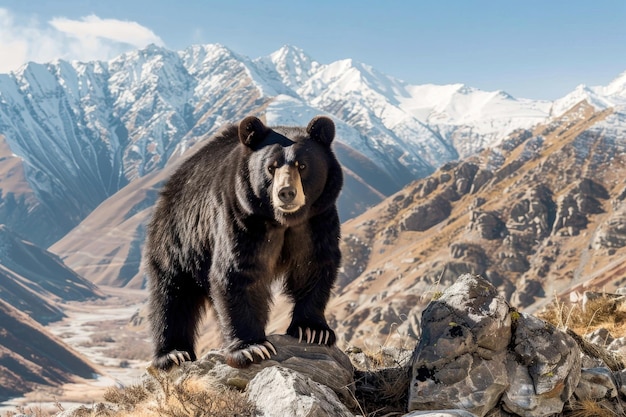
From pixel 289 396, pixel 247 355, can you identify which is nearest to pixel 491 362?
pixel 289 396

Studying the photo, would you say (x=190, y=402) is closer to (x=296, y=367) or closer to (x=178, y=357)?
(x=296, y=367)

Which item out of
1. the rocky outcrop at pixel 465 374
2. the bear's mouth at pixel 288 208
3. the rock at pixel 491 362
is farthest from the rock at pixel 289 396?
the bear's mouth at pixel 288 208

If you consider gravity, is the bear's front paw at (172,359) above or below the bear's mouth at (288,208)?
below

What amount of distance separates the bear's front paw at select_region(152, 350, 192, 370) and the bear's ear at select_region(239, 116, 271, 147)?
11.5ft

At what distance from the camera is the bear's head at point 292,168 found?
7.88m

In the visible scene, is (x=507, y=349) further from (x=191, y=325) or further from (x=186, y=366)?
(x=191, y=325)

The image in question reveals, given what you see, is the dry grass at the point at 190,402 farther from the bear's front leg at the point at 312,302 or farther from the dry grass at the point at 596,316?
the dry grass at the point at 596,316

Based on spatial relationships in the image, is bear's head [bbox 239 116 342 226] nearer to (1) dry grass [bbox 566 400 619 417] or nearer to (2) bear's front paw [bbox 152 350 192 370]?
(2) bear's front paw [bbox 152 350 192 370]

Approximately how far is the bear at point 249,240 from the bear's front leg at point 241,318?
0.5 inches

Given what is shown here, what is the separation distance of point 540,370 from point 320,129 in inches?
166

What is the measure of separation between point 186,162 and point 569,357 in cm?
658

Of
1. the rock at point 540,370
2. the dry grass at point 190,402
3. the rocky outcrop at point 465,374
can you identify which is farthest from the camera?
the rock at point 540,370

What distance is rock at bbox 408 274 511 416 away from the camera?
7.27 metres

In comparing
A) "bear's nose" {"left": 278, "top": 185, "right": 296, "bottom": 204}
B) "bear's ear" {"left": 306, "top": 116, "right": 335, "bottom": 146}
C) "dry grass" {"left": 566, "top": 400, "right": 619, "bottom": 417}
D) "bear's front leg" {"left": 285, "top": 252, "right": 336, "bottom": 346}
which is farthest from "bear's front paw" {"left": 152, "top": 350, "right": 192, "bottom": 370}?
"dry grass" {"left": 566, "top": 400, "right": 619, "bottom": 417}
